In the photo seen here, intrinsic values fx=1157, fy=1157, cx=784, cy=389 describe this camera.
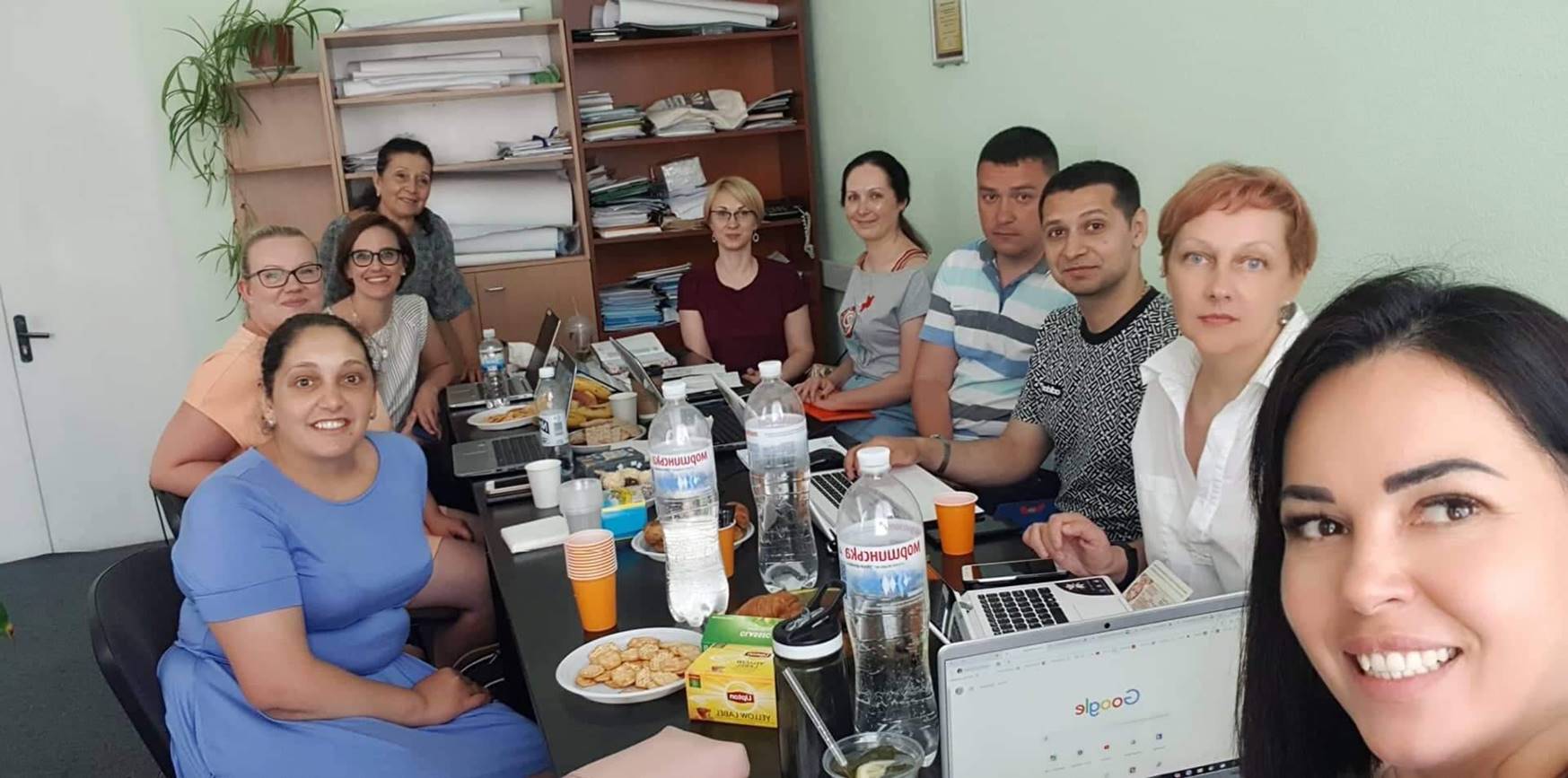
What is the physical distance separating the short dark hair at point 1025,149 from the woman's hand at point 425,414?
1.82 meters

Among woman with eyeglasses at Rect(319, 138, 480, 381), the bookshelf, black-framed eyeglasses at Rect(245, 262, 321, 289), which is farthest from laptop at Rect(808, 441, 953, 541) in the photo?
the bookshelf

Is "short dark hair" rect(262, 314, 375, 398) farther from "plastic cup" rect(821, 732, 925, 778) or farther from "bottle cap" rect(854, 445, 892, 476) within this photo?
"plastic cup" rect(821, 732, 925, 778)

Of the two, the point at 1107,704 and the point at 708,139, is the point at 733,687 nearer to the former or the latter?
the point at 1107,704

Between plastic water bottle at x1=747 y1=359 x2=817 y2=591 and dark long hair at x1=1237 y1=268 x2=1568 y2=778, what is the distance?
81cm

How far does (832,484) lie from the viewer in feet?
6.79

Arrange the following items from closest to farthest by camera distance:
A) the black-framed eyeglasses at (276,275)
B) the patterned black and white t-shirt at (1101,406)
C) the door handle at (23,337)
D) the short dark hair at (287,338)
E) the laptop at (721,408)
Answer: the short dark hair at (287,338)
the patterned black and white t-shirt at (1101,406)
the laptop at (721,408)
the black-framed eyeglasses at (276,275)
the door handle at (23,337)

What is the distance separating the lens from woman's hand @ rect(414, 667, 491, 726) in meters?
1.86

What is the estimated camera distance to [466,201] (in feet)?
15.4

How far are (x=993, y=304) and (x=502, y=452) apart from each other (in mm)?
1244

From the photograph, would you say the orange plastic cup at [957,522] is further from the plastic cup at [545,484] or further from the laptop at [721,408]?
the plastic cup at [545,484]

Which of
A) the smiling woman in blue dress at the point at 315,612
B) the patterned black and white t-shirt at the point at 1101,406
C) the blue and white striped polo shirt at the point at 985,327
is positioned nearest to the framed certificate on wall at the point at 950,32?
the blue and white striped polo shirt at the point at 985,327

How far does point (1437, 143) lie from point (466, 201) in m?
3.72

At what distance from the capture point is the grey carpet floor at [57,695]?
2996 millimetres

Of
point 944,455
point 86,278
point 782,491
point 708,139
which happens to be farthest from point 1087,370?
point 86,278
